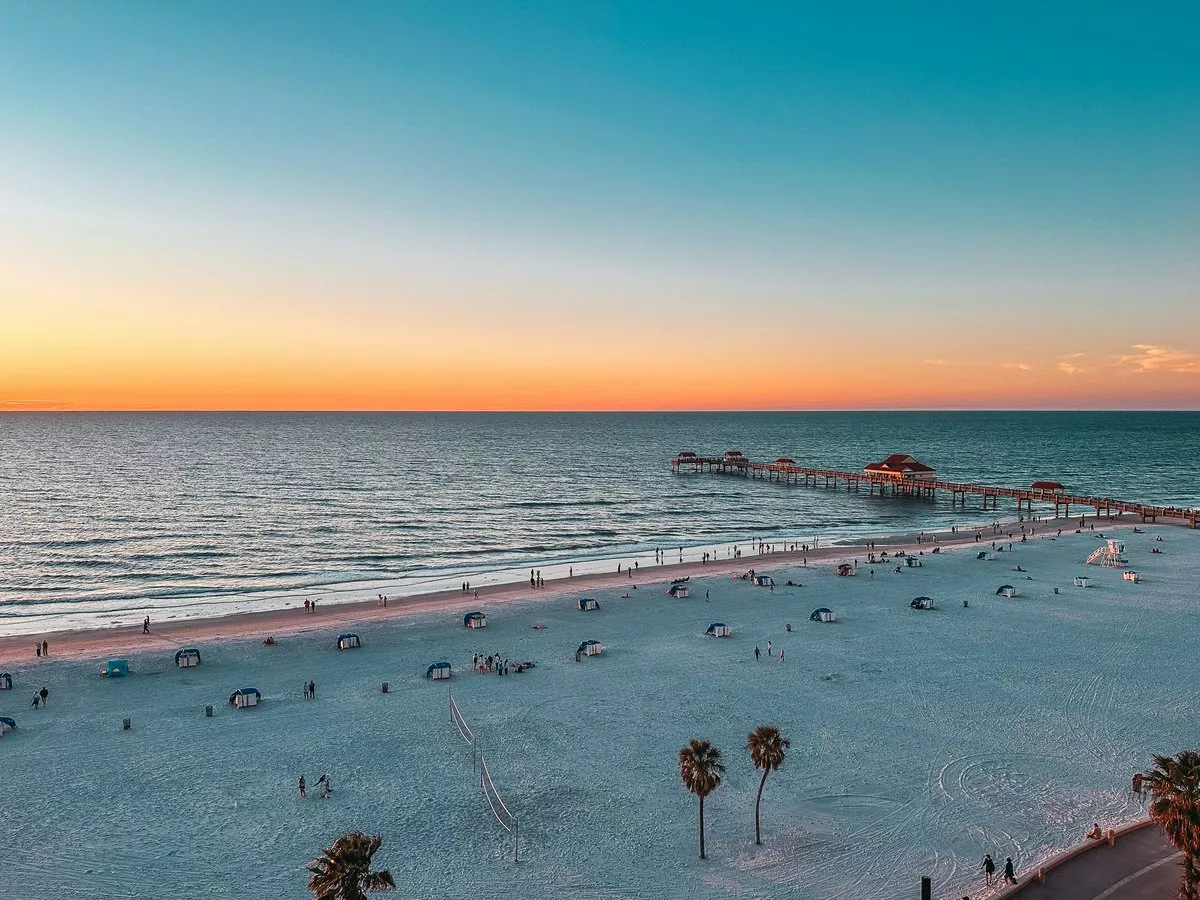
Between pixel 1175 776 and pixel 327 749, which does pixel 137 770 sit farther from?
pixel 1175 776

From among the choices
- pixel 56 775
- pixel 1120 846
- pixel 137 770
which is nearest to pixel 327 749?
pixel 137 770

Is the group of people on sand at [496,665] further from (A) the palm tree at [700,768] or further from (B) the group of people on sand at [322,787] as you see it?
(A) the palm tree at [700,768]

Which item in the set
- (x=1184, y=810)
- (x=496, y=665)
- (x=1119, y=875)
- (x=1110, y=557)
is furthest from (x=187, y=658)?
(x=1110, y=557)

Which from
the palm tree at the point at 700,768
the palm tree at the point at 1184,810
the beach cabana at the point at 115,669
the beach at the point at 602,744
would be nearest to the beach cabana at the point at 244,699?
the beach at the point at 602,744

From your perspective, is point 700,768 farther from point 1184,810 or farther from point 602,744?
point 1184,810

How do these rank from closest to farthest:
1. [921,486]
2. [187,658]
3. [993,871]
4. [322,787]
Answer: [993,871]
[322,787]
[187,658]
[921,486]
